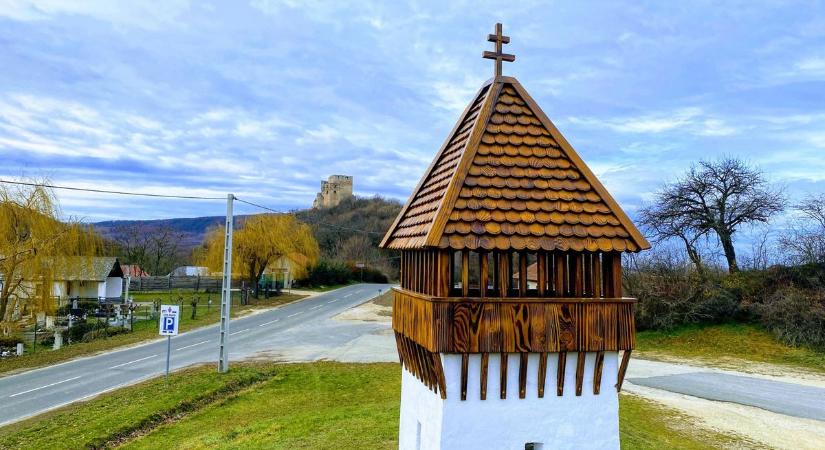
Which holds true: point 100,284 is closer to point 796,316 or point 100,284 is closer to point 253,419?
point 253,419

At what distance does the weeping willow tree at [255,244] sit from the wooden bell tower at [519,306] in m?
37.9

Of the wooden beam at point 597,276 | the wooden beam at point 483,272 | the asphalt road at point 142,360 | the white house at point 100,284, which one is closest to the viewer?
the wooden beam at point 483,272

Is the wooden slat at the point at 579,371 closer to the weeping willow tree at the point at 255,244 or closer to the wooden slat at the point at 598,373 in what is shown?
the wooden slat at the point at 598,373

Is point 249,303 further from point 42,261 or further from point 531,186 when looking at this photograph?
point 531,186

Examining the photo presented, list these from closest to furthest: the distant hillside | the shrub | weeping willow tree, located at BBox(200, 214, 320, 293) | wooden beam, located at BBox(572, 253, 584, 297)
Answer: wooden beam, located at BBox(572, 253, 584, 297), the shrub, weeping willow tree, located at BBox(200, 214, 320, 293), the distant hillside

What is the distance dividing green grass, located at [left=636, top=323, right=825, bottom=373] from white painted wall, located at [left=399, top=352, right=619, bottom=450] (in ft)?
62.8

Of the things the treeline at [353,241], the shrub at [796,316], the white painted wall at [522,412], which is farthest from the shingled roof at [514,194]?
the treeline at [353,241]

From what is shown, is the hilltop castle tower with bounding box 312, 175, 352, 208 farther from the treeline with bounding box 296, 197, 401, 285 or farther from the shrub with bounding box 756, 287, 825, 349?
the shrub with bounding box 756, 287, 825, 349

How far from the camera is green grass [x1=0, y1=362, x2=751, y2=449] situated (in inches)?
452

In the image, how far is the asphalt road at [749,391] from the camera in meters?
15.0

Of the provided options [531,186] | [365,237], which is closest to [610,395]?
[531,186]

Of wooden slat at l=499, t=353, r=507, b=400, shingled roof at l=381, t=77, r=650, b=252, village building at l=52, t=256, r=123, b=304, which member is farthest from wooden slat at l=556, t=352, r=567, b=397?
village building at l=52, t=256, r=123, b=304

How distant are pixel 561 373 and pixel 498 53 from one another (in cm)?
418

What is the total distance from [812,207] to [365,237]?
62.5 metres
